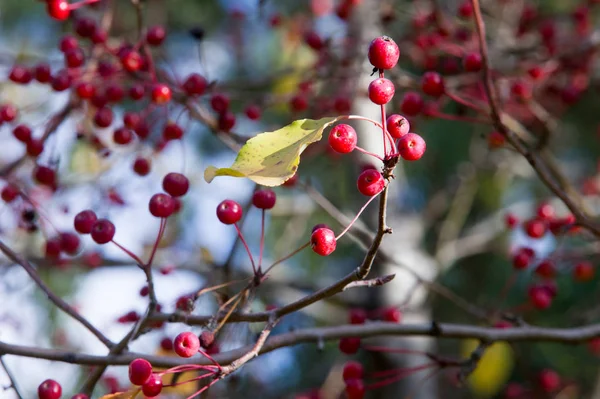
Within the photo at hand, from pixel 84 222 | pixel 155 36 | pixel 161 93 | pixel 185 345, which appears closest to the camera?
pixel 185 345

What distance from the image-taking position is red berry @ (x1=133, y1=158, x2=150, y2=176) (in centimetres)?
176

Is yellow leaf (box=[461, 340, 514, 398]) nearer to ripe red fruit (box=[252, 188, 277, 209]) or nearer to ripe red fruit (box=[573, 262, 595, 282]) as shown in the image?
ripe red fruit (box=[573, 262, 595, 282])

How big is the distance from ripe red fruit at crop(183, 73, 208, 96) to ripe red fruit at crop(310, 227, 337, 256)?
0.79 metres

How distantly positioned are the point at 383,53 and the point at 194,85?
2.78ft

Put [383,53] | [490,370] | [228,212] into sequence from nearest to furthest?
[383,53], [228,212], [490,370]

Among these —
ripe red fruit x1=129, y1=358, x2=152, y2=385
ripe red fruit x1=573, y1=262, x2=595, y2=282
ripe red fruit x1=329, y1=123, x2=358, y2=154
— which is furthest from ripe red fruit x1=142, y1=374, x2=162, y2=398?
ripe red fruit x1=573, y1=262, x2=595, y2=282

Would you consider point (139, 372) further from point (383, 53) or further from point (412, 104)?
point (412, 104)

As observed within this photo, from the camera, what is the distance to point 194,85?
162 cm

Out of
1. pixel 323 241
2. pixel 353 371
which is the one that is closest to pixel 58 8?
pixel 323 241

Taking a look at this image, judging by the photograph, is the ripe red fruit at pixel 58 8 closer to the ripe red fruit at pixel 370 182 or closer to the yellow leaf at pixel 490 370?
the ripe red fruit at pixel 370 182

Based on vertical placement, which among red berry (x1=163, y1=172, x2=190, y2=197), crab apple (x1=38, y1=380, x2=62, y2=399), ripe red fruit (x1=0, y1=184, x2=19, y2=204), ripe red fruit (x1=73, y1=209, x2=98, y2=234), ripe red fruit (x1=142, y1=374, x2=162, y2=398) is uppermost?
ripe red fruit (x1=0, y1=184, x2=19, y2=204)

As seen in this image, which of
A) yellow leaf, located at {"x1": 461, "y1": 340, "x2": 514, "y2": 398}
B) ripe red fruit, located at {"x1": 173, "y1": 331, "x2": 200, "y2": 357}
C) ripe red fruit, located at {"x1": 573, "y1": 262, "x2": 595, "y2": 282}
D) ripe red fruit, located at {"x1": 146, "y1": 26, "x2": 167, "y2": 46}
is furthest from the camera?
yellow leaf, located at {"x1": 461, "y1": 340, "x2": 514, "y2": 398}

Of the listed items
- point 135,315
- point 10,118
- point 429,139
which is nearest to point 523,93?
point 135,315

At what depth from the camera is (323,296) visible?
1.00 m
